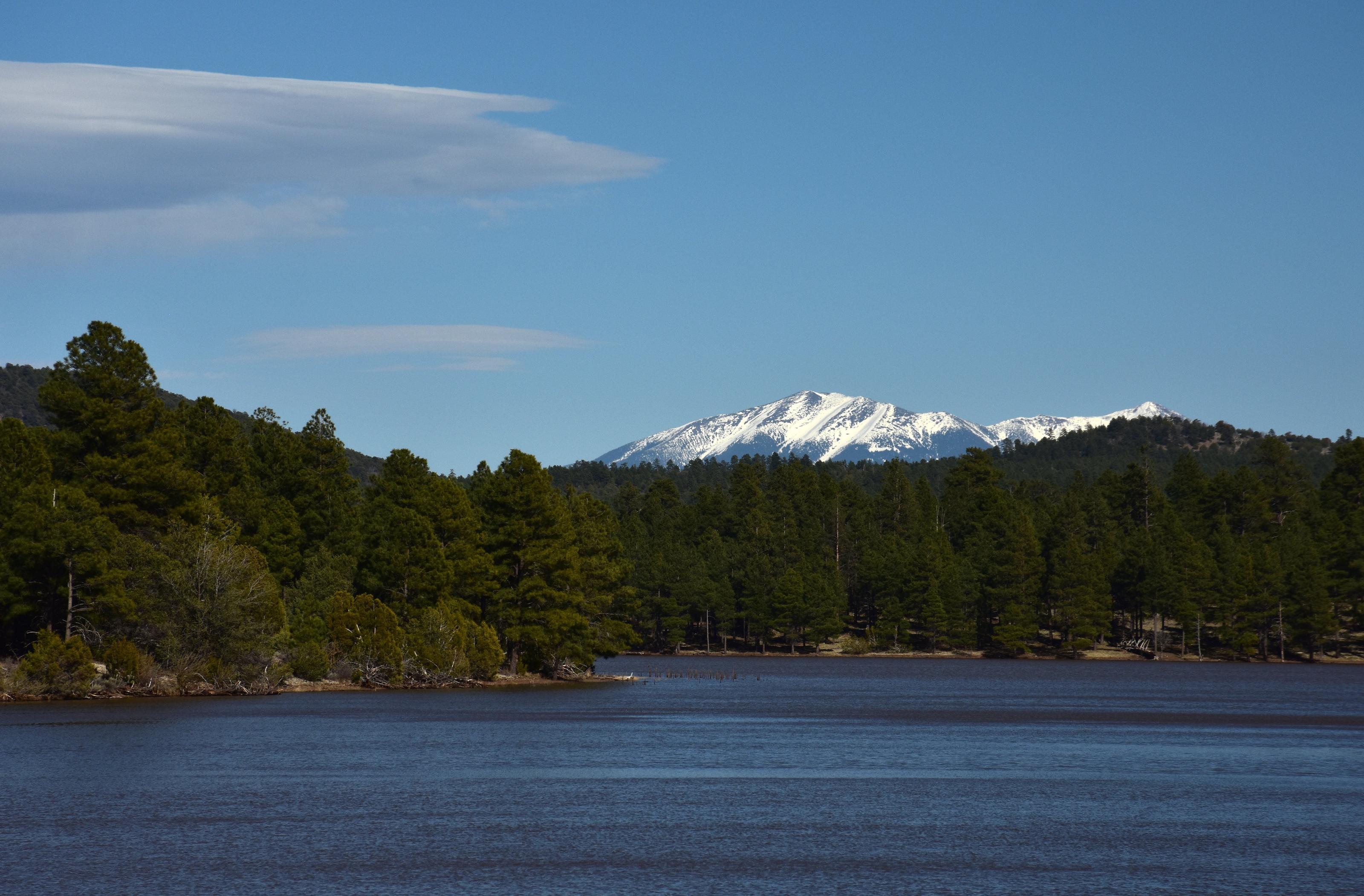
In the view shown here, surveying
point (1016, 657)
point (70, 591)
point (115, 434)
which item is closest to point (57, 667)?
point (70, 591)

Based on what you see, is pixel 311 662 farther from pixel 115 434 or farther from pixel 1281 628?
pixel 1281 628

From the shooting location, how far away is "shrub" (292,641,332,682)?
8762 cm

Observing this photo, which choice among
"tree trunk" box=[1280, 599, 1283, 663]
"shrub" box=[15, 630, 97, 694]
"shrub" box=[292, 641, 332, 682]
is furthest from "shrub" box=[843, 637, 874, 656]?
"shrub" box=[15, 630, 97, 694]

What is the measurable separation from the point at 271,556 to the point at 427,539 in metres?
15.1

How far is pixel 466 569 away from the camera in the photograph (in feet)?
314

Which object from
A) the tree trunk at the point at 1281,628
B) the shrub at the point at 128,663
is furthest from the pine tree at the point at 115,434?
the tree trunk at the point at 1281,628

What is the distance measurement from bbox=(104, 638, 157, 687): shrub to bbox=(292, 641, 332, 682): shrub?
476 inches

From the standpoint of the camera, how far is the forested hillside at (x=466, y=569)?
76750 millimetres

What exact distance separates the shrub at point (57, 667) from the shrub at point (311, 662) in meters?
15.9

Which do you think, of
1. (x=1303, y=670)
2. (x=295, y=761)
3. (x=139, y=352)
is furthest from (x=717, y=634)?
→ (x=295, y=761)

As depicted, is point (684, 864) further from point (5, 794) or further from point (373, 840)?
point (5, 794)

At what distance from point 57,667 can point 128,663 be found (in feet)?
12.7

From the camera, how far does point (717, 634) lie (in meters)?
188

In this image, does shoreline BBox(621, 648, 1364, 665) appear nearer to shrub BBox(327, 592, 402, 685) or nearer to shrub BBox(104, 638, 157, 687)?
shrub BBox(327, 592, 402, 685)
